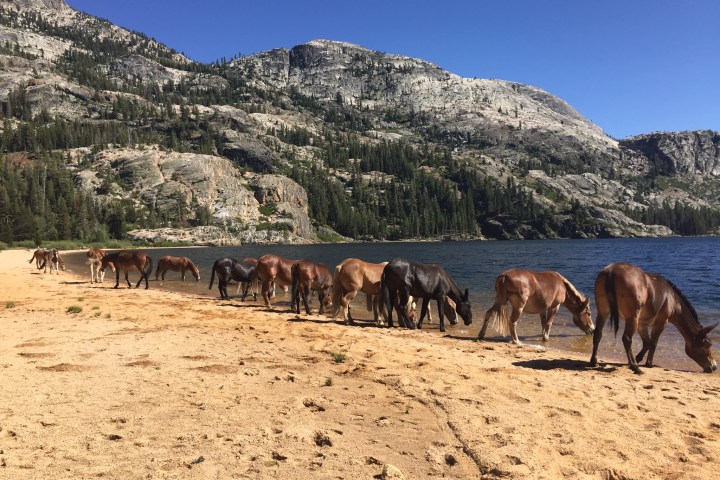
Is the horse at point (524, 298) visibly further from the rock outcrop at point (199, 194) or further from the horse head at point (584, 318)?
the rock outcrop at point (199, 194)

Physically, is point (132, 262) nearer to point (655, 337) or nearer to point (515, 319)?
point (515, 319)

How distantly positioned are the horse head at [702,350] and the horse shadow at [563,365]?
1993 mm

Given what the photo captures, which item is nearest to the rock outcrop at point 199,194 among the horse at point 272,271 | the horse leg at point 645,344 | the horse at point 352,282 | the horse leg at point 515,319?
the horse at point 272,271

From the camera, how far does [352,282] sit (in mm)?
17141

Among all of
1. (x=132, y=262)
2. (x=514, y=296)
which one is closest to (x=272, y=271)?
(x=514, y=296)

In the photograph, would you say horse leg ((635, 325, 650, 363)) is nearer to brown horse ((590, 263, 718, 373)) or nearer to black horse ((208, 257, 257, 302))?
brown horse ((590, 263, 718, 373))

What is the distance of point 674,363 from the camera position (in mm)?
11633

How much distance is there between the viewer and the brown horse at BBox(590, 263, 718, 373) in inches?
390

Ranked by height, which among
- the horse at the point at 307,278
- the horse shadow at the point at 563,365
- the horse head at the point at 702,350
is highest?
the horse at the point at 307,278

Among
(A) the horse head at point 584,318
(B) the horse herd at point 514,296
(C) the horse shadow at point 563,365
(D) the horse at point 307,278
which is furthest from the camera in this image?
(D) the horse at point 307,278

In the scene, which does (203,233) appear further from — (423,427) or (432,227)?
(423,427)

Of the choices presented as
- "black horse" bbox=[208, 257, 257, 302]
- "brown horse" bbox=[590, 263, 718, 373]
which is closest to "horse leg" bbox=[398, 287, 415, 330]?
"brown horse" bbox=[590, 263, 718, 373]

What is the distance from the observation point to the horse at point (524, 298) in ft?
45.7

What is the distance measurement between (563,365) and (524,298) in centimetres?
357
